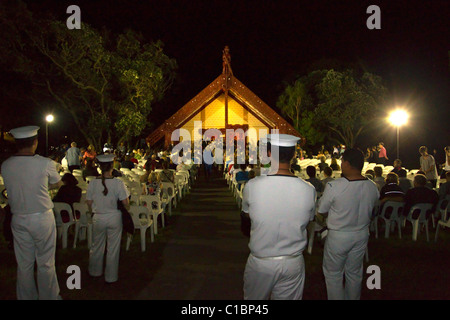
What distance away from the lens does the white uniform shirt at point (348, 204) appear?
4301mm

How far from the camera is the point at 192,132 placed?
33406mm

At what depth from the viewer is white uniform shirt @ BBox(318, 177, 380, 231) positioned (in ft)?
14.1

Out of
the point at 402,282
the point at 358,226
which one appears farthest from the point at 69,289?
the point at 402,282

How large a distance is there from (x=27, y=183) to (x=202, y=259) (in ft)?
11.0

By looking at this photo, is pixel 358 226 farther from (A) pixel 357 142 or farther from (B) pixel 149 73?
(A) pixel 357 142

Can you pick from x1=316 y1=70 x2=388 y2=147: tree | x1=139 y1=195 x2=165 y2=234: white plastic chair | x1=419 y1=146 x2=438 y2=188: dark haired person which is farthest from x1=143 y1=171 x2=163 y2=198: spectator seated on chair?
x1=316 y1=70 x2=388 y2=147: tree

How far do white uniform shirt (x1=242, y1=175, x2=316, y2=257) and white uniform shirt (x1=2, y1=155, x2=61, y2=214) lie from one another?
2.40 m

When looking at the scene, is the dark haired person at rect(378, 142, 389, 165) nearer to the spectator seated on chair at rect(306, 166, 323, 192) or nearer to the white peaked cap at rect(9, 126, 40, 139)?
the spectator seated on chair at rect(306, 166, 323, 192)

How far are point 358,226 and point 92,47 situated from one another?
23.4 metres

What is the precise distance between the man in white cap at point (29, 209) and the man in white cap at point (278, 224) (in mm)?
2342

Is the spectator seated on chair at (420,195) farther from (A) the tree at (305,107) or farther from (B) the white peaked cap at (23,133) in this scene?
(A) the tree at (305,107)

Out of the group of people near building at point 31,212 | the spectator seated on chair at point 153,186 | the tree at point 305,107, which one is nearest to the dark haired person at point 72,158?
the spectator seated on chair at point 153,186

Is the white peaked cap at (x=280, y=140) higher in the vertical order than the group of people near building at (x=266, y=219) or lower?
higher
